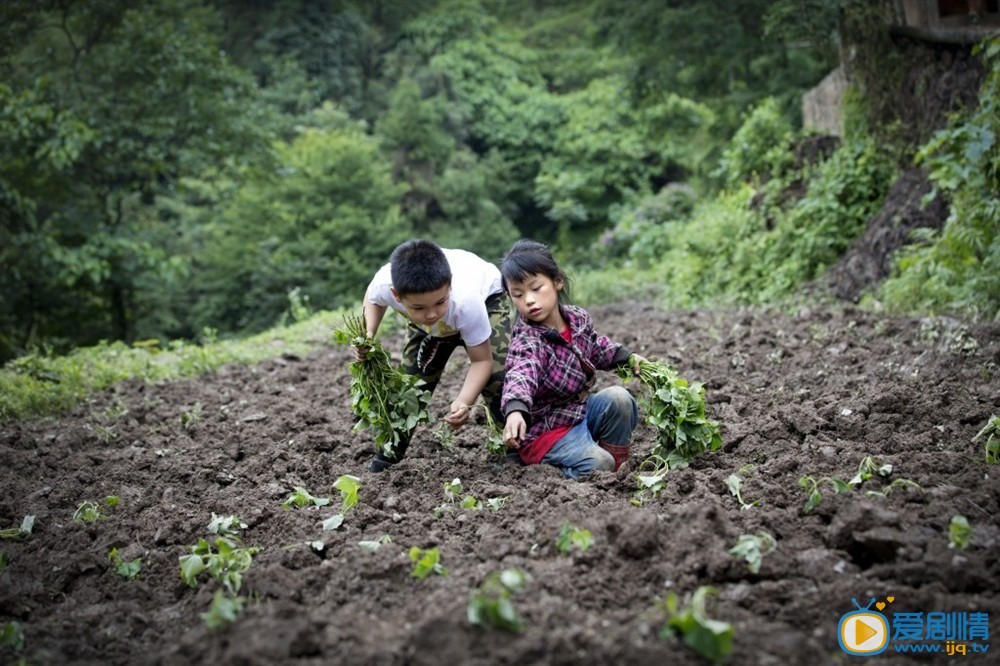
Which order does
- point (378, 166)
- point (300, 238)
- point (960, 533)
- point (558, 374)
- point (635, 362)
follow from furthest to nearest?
1. point (378, 166)
2. point (300, 238)
3. point (635, 362)
4. point (558, 374)
5. point (960, 533)

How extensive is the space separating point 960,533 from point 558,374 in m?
1.83

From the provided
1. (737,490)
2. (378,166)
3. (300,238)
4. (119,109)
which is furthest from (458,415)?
(378,166)

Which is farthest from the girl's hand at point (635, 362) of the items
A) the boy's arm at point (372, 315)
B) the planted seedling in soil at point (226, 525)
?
the planted seedling in soil at point (226, 525)

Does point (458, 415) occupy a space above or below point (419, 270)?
below

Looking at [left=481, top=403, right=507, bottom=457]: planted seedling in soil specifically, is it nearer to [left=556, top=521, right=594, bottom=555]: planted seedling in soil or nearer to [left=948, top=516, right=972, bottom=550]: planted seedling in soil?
[left=556, top=521, right=594, bottom=555]: planted seedling in soil

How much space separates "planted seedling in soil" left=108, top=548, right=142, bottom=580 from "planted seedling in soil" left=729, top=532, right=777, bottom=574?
2050 mm

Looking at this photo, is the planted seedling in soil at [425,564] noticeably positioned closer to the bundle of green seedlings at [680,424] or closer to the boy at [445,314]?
the boy at [445,314]

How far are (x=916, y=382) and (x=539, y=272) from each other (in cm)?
224

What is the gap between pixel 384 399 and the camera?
14.3 feet

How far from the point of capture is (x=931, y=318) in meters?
6.13

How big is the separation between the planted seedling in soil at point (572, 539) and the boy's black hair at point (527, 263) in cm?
133

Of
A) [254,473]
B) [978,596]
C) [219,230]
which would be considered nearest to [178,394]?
[254,473]

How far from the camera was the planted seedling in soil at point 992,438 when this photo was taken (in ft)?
11.7

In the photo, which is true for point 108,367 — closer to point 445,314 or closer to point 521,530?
point 445,314
